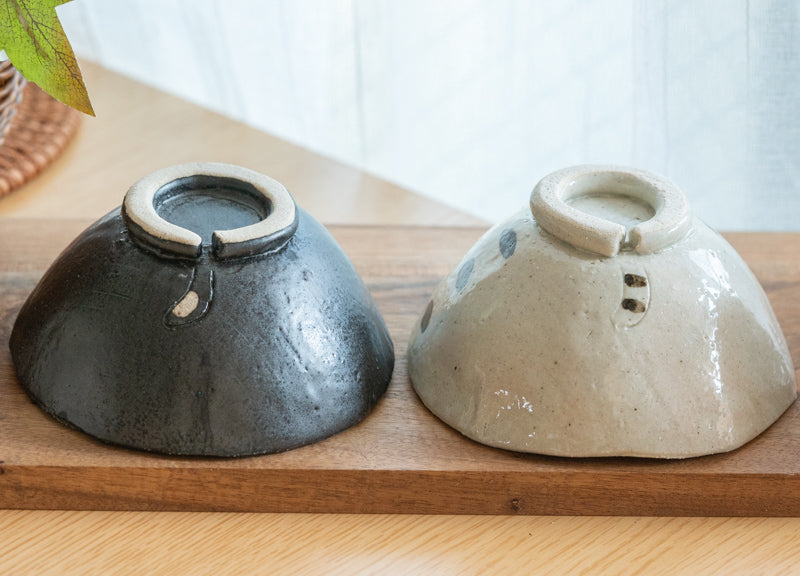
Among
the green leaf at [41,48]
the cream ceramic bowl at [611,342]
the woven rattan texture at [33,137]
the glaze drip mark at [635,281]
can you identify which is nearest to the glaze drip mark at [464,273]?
the cream ceramic bowl at [611,342]

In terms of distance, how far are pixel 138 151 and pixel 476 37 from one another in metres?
0.52

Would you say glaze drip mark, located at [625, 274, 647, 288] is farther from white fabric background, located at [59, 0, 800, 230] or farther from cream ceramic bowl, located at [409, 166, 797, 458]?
white fabric background, located at [59, 0, 800, 230]

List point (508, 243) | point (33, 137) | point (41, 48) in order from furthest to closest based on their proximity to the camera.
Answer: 1. point (33, 137)
2. point (508, 243)
3. point (41, 48)

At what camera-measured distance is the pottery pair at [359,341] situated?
726mm

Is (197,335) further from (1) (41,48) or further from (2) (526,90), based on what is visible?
(2) (526,90)

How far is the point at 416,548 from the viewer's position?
2.45ft

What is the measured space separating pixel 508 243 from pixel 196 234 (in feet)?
0.83

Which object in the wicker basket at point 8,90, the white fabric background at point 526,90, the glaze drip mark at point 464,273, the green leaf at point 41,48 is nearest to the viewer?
the green leaf at point 41,48

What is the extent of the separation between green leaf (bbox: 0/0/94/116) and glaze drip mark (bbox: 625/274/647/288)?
16.6 inches

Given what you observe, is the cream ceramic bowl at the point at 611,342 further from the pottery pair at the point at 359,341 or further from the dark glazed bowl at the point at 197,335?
the dark glazed bowl at the point at 197,335

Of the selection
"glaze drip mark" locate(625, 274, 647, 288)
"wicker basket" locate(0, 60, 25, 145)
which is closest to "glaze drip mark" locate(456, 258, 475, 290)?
"glaze drip mark" locate(625, 274, 647, 288)

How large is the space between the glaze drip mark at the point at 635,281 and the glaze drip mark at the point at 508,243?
0.32ft

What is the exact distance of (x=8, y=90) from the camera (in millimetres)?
1047

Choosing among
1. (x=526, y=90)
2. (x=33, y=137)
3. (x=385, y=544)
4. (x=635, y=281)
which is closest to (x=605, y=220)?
(x=635, y=281)
